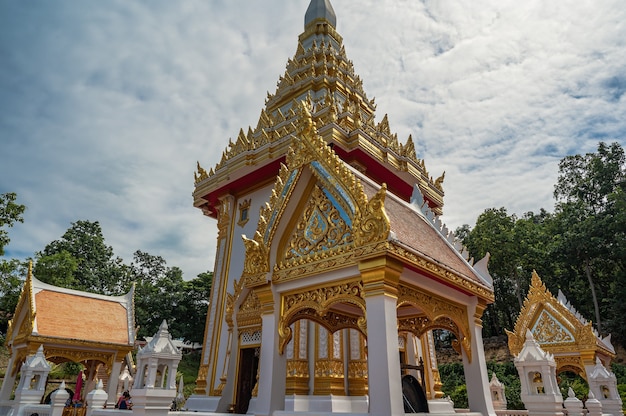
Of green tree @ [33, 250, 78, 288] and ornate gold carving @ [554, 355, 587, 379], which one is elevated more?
green tree @ [33, 250, 78, 288]

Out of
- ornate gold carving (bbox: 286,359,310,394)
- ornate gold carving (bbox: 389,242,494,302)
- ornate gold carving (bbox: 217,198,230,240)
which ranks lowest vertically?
ornate gold carving (bbox: 286,359,310,394)

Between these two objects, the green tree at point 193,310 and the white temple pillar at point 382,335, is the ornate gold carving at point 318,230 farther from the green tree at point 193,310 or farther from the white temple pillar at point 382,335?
the green tree at point 193,310

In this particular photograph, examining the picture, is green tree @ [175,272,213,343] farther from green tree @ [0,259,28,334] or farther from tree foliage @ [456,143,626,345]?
tree foliage @ [456,143,626,345]

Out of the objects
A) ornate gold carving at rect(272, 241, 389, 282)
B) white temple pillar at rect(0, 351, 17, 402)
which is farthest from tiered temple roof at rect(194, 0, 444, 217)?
white temple pillar at rect(0, 351, 17, 402)

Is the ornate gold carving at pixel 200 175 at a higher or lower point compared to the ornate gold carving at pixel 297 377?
higher

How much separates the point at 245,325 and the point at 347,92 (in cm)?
1080

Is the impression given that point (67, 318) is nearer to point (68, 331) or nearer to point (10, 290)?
point (68, 331)

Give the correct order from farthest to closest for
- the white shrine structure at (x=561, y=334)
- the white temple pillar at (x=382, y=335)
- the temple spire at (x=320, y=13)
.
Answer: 1. the temple spire at (x=320, y=13)
2. the white shrine structure at (x=561, y=334)
3. the white temple pillar at (x=382, y=335)

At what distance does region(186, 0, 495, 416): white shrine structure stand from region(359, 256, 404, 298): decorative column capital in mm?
12

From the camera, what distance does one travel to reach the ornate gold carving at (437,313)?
5438 mm

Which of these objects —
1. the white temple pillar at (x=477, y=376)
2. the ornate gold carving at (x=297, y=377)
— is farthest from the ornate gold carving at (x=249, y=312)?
the white temple pillar at (x=477, y=376)

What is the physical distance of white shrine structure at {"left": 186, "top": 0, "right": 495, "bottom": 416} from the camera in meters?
5.09

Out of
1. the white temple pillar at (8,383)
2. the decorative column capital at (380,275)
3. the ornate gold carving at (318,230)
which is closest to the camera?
the decorative column capital at (380,275)

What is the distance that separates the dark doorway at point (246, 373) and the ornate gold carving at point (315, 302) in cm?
575
